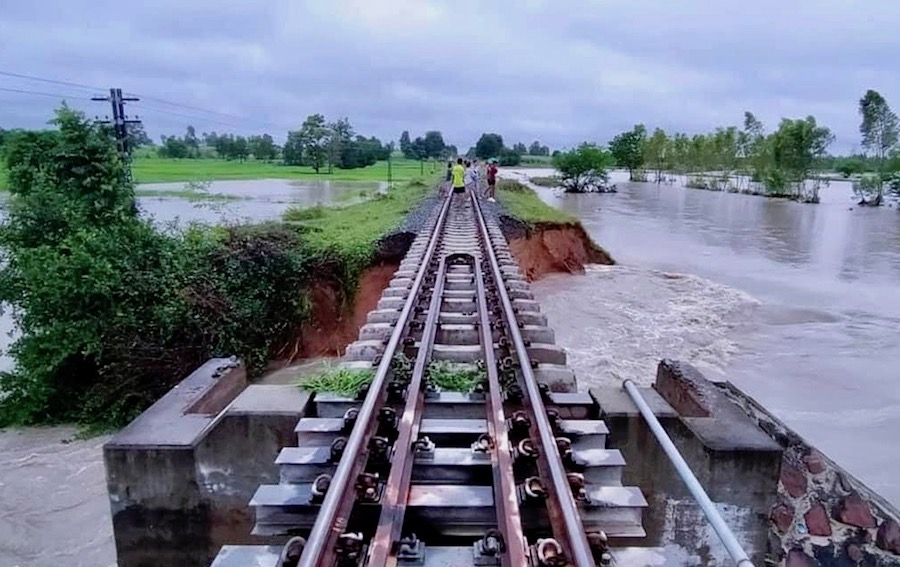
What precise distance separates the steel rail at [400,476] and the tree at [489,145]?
98058mm

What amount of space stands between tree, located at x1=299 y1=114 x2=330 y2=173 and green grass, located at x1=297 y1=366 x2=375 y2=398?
79.2 metres

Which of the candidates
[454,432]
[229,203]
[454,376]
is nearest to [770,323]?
[454,376]

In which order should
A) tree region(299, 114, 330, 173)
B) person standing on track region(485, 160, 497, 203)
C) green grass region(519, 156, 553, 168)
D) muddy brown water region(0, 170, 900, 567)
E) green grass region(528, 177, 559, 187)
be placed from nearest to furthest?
muddy brown water region(0, 170, 900, 567) < person standing on track region(485, 160, 497, 203) < green grass region(528, 177, 559, 187) < tree region(299, 114, 330, 173) < green grass region(519, 156, 553, 168)

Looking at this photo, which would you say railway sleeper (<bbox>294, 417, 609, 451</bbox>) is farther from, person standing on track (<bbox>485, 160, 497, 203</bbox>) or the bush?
person standing on track (<bbox>485, 160, 497, 203</bbox>)

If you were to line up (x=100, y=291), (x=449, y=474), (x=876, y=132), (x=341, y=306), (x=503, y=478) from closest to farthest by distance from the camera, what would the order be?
1. (x=503, y=478)
2. (x=449, y=474)
3. (x=100, y=291)
4. (x=341, y=306)
5. (x=876, y=132)

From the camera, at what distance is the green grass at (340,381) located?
3737mm

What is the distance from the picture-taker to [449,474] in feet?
9.50

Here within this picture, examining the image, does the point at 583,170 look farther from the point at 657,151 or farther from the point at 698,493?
the point at 698,493

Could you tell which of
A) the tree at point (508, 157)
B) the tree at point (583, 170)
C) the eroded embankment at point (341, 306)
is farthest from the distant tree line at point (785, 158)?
the eroded embankment at point (341, 306)

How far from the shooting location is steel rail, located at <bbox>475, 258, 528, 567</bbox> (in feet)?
7.18

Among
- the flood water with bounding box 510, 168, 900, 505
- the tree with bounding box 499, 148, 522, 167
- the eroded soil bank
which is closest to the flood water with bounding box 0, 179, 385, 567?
the eroded soil bank

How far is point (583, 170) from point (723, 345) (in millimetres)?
51184

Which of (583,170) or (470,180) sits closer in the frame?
(470,180)

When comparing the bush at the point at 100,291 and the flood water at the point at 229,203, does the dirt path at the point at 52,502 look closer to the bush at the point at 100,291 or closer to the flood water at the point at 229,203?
the bush at the point at 100,291
